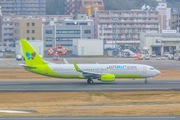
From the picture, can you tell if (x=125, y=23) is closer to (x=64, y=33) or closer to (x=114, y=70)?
(x=64, y=33)

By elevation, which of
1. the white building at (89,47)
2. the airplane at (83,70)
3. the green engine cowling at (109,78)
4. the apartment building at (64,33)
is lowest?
the green engine cowling at (109,78)

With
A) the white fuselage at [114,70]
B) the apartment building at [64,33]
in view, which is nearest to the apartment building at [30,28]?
the apartment building at [64,33]

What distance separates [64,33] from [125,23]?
39.5m

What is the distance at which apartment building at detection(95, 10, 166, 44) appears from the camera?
187 metres

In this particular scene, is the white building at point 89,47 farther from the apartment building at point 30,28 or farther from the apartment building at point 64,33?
the apartment building at point 30,28

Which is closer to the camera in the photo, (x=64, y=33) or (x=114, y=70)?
(x=114, y=70)

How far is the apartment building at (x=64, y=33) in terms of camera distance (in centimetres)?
17025

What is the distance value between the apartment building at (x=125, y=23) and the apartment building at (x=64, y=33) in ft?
55.0

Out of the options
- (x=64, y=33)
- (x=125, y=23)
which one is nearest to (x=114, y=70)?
(x=64, y=33)

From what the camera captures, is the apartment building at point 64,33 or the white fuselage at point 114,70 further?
the apartment building at point 64,33

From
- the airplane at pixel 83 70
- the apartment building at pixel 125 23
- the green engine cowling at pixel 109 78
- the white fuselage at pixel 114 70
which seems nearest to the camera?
the green engine cowling at pixel 109 78

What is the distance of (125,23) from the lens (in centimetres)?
18875

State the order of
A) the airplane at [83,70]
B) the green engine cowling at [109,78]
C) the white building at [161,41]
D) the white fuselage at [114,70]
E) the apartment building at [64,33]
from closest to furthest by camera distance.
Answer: the green engine cowling at [109,78] → the airplane at [83,70] → the white fuselage at [114,70] → the white building at [161,41] → the apartment building at [64,33]

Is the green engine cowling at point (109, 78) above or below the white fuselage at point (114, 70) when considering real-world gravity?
below
